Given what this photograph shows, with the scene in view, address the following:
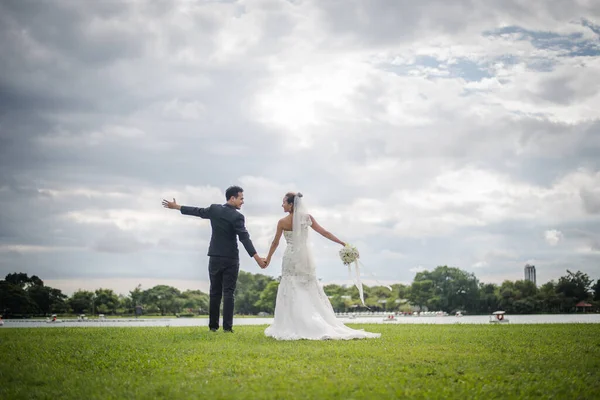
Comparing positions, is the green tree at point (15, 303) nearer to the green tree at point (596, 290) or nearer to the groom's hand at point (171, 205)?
the groom's hand at point (171, 205)

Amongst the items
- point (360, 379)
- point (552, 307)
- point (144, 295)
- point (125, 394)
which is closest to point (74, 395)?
point (125, 394)

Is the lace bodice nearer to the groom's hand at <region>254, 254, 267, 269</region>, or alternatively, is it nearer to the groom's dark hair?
the groom's hand at <region>254, 254, 267, 269</region>

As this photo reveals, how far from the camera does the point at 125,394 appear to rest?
6418mm

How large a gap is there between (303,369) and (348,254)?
7855 mm

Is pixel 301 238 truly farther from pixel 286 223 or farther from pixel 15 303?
pixel 15 303

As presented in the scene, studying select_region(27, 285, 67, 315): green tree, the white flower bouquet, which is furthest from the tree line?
the white flower bouquet

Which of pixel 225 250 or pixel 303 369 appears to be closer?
pixel 303 369

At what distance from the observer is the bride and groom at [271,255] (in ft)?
44.5

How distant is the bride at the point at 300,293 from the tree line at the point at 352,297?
5452 cm

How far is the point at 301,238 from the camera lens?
1412 centimetres

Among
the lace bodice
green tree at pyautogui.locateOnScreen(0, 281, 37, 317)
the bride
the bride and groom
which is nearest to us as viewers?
the bride

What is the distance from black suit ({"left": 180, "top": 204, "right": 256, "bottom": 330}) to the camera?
14.1m

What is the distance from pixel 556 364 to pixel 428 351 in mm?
2075

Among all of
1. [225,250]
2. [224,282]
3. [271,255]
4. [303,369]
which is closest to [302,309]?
[271,255]
